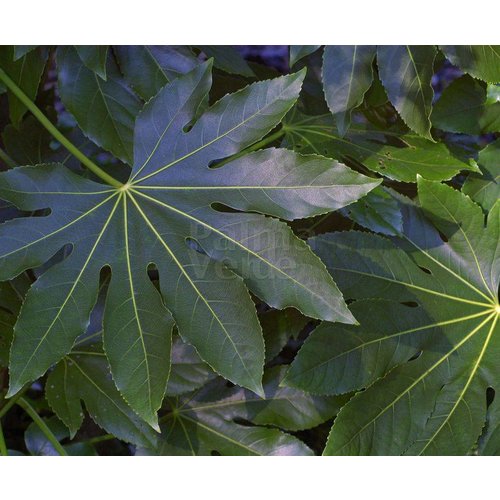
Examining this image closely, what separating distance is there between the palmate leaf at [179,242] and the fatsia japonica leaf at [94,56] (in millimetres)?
147

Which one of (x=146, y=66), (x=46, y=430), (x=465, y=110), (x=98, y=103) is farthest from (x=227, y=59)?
(x=46, y=430)

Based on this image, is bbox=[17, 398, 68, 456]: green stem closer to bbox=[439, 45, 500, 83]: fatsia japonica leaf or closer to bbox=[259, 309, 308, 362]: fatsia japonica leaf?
bbox=[259, 309, 308, 362]: fatsia japonica leaf

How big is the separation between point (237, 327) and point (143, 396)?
181 millimetres

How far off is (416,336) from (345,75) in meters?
0.49

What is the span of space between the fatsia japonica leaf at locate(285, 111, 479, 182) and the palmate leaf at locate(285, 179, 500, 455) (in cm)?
6

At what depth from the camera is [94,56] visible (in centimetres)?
124

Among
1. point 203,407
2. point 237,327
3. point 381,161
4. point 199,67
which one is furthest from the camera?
point 203,407

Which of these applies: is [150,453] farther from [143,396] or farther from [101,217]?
[101,217]

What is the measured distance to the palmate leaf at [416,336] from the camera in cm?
117

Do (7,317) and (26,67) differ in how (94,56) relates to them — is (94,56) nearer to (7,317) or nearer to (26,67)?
(26,67)

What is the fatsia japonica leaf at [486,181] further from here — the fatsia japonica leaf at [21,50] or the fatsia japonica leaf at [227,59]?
the fatsia japonica leaf at [21,50]

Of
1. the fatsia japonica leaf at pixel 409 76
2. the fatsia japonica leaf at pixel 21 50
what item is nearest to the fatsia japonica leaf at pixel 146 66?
the fatsia japonica leaf at pixel 21 50

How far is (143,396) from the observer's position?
1.05 metres

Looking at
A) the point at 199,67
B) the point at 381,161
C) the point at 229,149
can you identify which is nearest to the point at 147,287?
the point at 229,149
